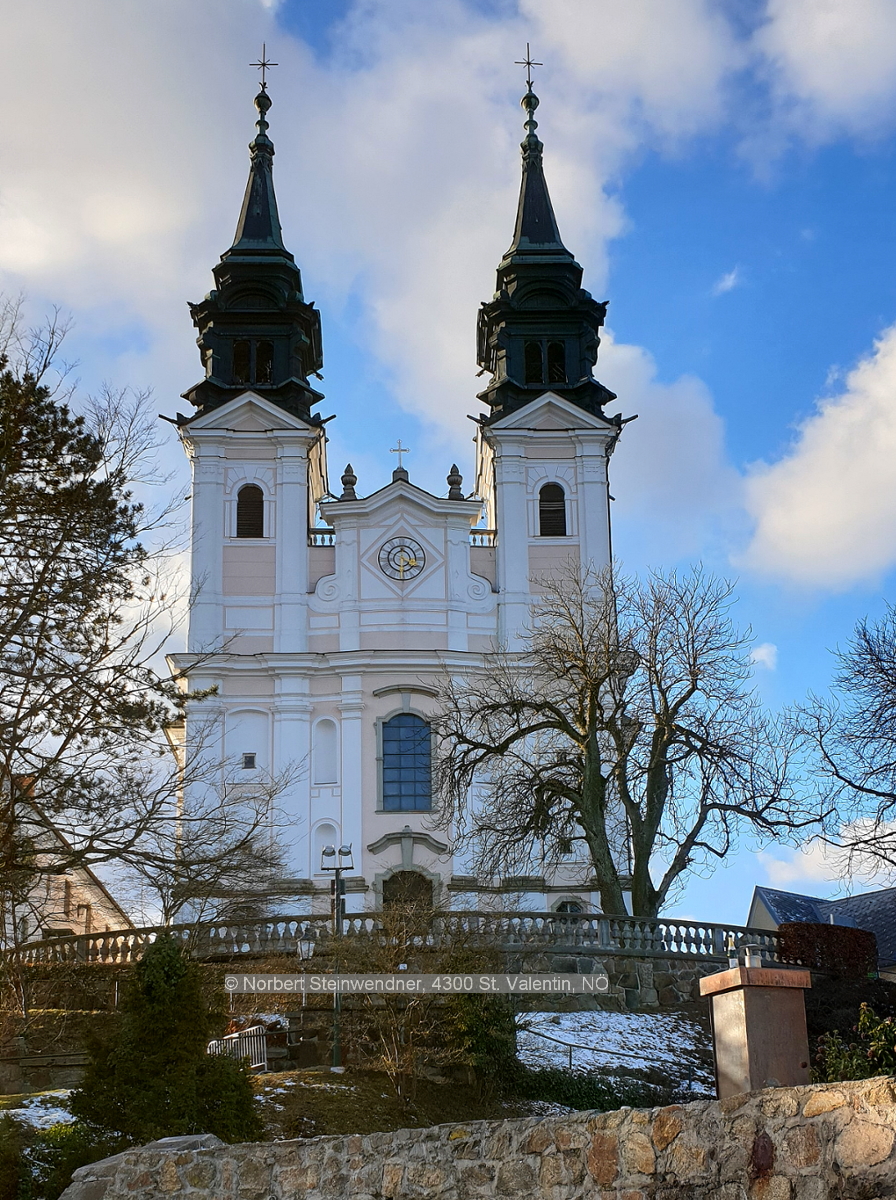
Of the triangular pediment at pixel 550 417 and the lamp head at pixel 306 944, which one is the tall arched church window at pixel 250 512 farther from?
the lamp head at pixel 306 944

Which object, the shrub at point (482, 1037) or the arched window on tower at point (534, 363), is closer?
the shrub at point (482, 1037)

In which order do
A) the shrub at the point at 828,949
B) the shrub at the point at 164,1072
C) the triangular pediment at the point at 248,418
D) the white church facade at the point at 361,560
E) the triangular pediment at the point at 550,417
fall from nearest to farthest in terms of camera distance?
1. the shrub at the point at 164,1072
2. the shrub at the point at 828,949
3. the white church facade at the point at 361,560
4. the triangular pediment at the point at 248,418
5. the triangular pediment at the point at 550,417

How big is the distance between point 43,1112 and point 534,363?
29.6 meters

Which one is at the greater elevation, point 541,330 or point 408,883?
point 541,330

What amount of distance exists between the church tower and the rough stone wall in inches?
1169

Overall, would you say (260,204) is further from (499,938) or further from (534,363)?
(499,938)

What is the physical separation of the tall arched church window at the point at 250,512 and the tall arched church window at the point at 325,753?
553 cm

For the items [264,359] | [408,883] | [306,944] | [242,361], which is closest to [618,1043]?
[306,944]

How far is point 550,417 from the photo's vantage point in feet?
132

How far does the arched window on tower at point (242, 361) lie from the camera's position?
41344mm

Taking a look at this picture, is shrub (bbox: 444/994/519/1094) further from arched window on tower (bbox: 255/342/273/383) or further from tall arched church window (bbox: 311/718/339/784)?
arched window on tower (bbox: 255/342/273/383)

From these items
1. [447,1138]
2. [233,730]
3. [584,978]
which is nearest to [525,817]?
[584,978]

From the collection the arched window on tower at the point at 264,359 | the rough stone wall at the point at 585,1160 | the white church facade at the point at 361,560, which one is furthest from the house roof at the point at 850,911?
the rough stone wall at the point at 585,1160

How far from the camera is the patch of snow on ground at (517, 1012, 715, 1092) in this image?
2106cm
